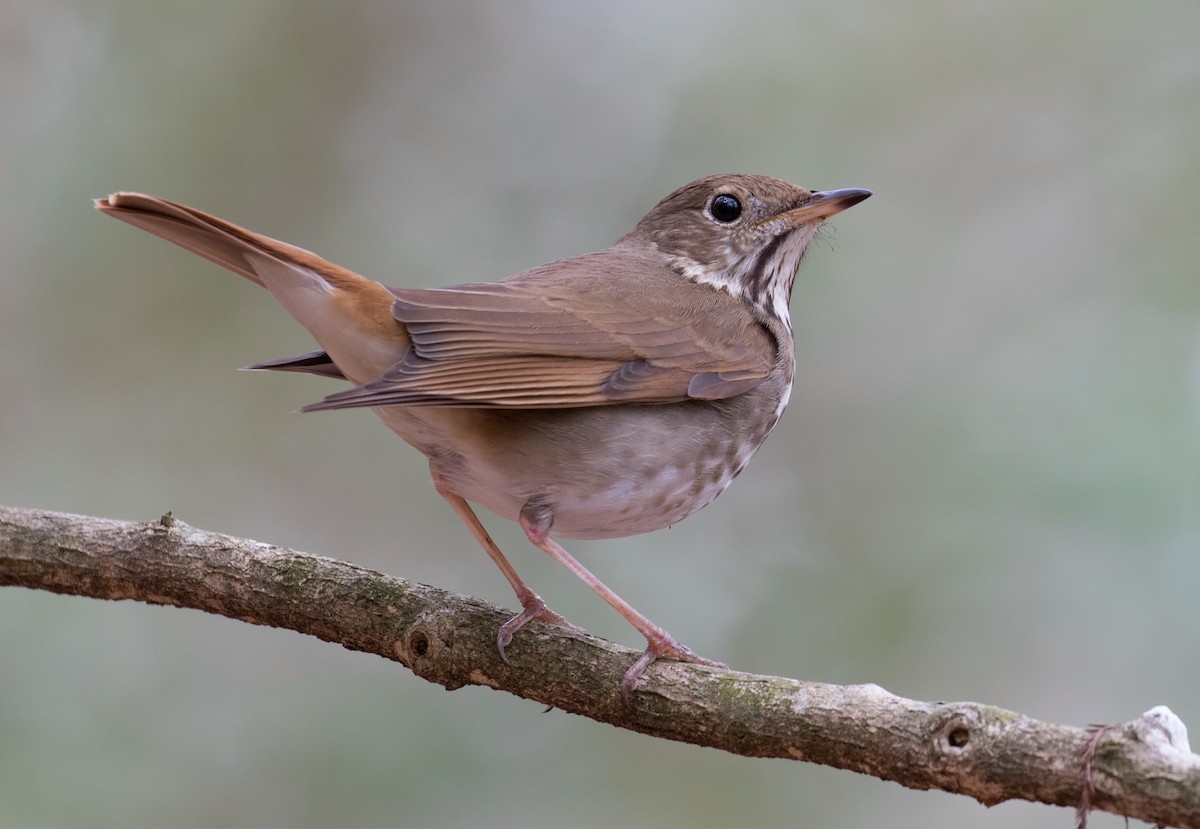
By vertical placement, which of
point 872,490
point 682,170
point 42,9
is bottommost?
point 872,490

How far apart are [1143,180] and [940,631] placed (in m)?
2.74

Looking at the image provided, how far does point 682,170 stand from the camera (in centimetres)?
718

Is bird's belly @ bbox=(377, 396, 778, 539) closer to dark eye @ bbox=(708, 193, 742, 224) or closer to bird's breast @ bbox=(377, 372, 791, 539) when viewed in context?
bird's breast @ bbox=(377, 372, 791, 539)

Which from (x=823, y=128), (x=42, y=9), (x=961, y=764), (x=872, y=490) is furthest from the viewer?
(x=42, y=9)

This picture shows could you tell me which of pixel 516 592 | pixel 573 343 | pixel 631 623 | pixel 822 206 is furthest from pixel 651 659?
pixel 822 206

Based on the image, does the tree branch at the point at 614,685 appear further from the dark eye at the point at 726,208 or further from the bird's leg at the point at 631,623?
the dark eye at the point at 726,208

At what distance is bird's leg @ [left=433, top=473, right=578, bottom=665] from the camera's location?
4090 millimetres

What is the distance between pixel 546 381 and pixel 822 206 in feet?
5.83

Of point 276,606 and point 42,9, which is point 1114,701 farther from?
point 42,9

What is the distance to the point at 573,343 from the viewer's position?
452 centimetres

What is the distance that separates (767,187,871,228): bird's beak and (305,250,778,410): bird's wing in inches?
19.3

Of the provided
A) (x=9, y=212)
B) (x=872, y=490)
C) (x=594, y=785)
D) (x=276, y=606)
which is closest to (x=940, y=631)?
(x=872, y=490)

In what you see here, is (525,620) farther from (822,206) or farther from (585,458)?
(822,206)

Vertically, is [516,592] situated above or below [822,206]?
below
